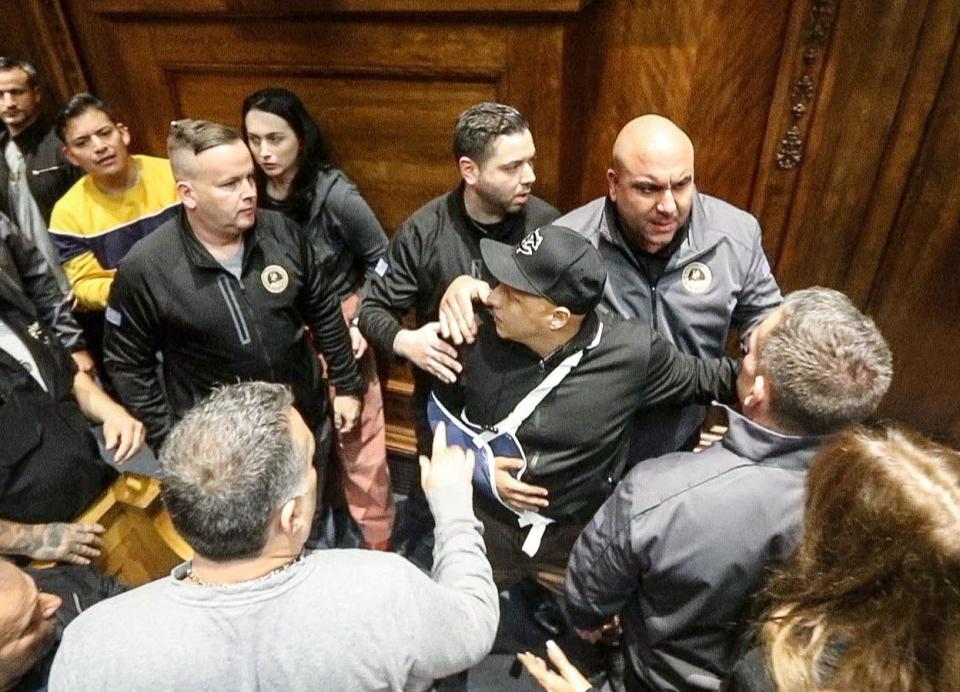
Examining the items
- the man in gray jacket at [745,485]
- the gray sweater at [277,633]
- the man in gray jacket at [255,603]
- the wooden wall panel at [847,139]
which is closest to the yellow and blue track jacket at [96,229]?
the man in gray jacket at [255,603]

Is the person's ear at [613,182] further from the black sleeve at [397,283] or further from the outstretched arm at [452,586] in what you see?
the outstretched arm at [452,586]

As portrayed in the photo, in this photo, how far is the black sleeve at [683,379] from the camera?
5.30 feet

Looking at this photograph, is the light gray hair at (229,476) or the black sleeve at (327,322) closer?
the light gray hair at (229,476)

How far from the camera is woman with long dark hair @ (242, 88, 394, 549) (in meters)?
2.22

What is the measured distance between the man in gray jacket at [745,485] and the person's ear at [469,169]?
946mm

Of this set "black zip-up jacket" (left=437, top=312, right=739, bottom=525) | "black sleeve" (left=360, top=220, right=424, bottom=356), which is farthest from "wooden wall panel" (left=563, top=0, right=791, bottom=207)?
"black zip-up jacket" (left=437, top=312, right=739, bottom=525)

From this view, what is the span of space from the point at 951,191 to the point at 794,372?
132 centimetres

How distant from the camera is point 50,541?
1648 mm

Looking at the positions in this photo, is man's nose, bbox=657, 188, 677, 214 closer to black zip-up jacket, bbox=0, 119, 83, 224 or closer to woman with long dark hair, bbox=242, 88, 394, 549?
woman with long dark hair, bbox=242, 88, 394, 549

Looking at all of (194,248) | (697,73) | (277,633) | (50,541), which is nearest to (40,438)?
(50,541)

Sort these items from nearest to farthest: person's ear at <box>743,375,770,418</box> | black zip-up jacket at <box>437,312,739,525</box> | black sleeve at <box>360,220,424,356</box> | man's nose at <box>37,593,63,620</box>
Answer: person's ear at <box>743,375,770,418</box> < man's nose at <box>37,593,63,620</box> < black zip-up jacket at <box>437,312,739,525</box> < black sleeve at <box>360,220,424,356</box>

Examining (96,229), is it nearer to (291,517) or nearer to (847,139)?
(291,517)

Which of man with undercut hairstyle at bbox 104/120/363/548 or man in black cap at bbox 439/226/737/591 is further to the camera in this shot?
man with undercut hairstyle at bbox 104/120/363/548

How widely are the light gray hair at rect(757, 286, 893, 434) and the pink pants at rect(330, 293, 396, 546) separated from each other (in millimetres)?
1595
